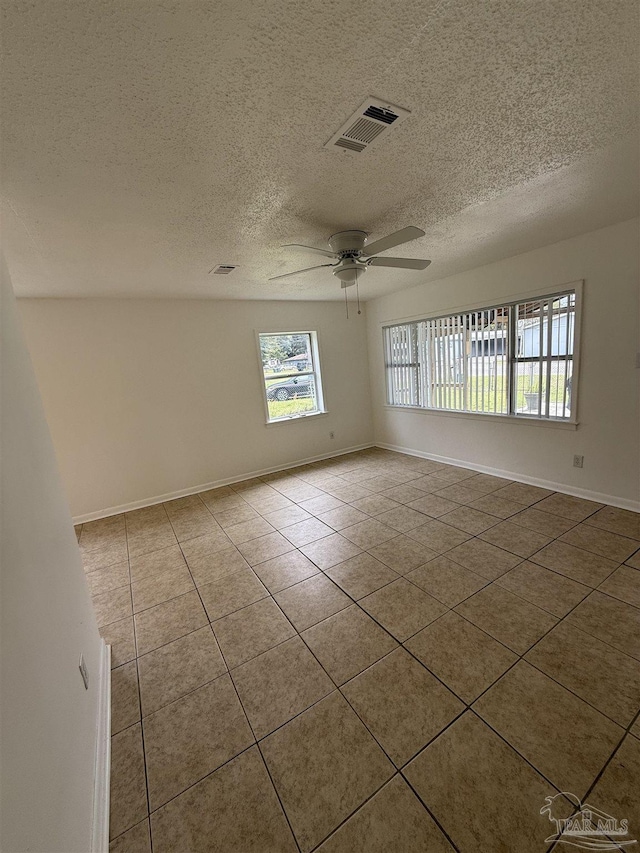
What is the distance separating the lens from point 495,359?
147 inches

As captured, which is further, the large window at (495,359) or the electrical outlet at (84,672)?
the large window at (495,359)

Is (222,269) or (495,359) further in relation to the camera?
(495,359)

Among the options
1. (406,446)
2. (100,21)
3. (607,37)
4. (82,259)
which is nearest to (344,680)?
(100,21)

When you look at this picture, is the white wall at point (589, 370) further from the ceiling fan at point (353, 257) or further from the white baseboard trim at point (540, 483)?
the ceiling fan at point (353, 257)

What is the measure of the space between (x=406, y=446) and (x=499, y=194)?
3634 mm

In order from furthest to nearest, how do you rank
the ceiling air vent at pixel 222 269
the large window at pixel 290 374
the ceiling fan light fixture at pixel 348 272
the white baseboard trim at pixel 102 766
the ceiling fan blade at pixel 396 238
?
the large window at pixel 290 374
the ceiling air vent at pixel 222 269
the ceiling fan light fixture at pixel 348 272
the ceiling fan blade at pixel 396 238
the white baseboard trim at pixel 102 766

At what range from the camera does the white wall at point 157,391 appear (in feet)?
11.6

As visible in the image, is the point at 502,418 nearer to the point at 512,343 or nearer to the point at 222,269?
the point at 512,343

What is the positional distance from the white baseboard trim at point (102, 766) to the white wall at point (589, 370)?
13.1 feet

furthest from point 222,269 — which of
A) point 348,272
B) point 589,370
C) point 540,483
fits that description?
point 540,483

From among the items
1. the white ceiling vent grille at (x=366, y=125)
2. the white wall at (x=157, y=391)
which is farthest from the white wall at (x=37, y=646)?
the white wall at (x=157, y=391)

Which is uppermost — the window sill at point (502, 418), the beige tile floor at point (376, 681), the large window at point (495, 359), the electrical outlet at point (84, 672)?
the large window at point (495, 359)

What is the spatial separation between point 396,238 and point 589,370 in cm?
232

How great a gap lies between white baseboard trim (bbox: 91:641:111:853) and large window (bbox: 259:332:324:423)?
3458mm
